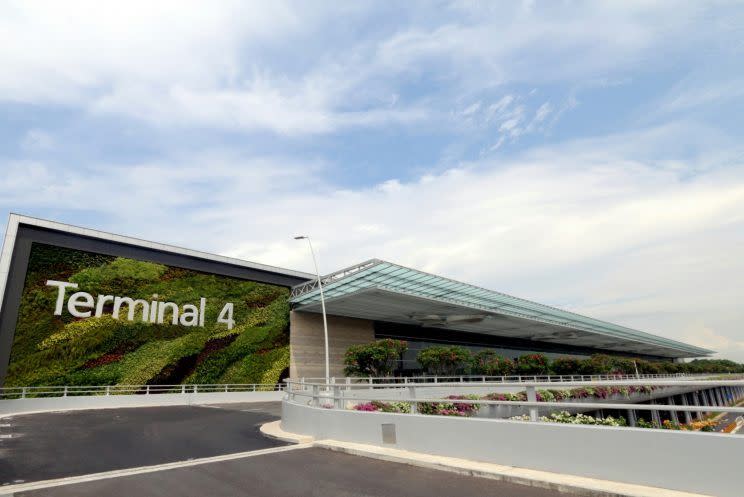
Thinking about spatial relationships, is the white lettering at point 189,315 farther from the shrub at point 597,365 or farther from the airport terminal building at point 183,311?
the shrub at point 597,365

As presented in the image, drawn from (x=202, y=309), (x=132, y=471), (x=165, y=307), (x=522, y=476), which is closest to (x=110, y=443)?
(x=132, y=471)

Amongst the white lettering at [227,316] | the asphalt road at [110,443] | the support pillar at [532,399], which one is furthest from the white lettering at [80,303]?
the support pillar at [532,399]

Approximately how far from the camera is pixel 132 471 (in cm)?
839

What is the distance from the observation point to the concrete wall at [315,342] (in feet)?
135

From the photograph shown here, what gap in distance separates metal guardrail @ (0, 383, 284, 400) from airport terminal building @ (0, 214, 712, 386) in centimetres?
45

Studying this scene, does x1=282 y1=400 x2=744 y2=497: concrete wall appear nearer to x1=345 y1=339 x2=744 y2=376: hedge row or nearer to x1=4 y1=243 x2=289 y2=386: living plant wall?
x1=345 y1=339 x2=744 y2=376: hedge row

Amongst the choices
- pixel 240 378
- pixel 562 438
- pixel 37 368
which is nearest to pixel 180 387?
pixel 240 378

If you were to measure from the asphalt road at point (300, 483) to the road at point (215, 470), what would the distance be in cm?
1

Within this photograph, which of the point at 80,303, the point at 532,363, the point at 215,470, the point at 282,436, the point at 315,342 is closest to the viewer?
the point at 215,470

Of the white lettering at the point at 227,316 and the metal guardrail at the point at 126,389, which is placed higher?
the white lettering at the point at 227,316

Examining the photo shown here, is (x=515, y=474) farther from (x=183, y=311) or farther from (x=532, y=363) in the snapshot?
(x=532, y=363)

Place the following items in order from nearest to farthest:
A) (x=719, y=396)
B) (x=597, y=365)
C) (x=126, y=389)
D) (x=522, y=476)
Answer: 1. (x=522, y=476)
2. (x=126, y=389)
3. (x=597, y=365)
4. (x=719, y=396)

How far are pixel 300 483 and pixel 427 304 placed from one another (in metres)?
34.9

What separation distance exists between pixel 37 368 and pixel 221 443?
24.2 meters
